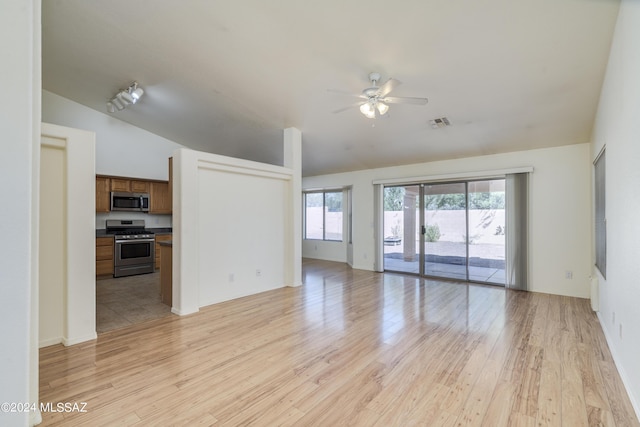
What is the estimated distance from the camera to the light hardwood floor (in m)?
1.89

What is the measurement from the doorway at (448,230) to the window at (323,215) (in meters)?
1.73

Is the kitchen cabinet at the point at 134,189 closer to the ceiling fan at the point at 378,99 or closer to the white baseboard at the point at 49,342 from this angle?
the white baseboard at the point at 49,342

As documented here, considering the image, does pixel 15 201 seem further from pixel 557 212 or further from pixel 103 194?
pixel 557 212

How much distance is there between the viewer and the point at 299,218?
538 centimetres

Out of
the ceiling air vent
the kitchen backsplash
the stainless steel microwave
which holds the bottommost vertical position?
the kitchen backsplash

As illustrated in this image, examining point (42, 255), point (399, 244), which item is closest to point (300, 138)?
point (399, 244)

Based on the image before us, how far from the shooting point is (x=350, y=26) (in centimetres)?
283

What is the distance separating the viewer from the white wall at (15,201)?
1204 mm

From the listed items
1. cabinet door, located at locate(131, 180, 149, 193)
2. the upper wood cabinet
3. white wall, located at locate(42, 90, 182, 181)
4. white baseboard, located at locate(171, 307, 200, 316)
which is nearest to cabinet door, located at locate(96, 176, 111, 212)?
the upper wood cabinet

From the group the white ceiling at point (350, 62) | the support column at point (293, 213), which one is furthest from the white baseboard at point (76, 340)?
the white ceiling at point (350, 62)

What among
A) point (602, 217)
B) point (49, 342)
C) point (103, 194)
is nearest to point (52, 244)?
point (49, 342)

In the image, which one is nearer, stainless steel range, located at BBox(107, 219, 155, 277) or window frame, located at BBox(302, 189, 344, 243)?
stainless steel range, located at BBox(107, 219, 155, 277)

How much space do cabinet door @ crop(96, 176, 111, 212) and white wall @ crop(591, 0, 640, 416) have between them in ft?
26.0

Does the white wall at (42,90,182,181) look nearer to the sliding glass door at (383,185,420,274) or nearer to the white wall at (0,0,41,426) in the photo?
the sliding glass door at (383,185,420,274)
